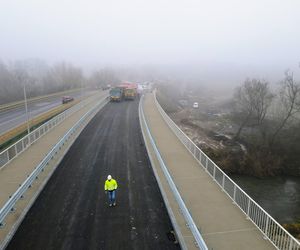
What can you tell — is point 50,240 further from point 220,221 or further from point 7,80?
point 7,80

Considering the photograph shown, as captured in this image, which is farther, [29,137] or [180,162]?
[29,137]

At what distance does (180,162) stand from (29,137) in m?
11.8

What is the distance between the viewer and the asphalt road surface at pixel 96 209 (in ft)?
39.1

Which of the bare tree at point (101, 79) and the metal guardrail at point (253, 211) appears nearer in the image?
the metal guardrail at point (253, 211)

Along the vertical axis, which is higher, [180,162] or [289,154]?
[180,162]

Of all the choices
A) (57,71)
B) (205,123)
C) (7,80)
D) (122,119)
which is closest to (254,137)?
(205,123)

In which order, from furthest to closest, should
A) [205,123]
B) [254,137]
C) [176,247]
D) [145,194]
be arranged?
[205,123]
[254,137]
[145,194]
[176,247]

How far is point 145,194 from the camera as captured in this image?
16.1 m

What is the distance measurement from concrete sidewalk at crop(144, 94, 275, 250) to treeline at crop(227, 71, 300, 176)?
15.6 meters

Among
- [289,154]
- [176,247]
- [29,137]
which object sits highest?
[29,137]

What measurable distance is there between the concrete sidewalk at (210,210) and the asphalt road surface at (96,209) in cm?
137

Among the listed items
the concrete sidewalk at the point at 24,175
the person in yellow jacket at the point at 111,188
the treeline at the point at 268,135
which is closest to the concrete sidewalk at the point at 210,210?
the person in yellow jacket at the point at 111,188

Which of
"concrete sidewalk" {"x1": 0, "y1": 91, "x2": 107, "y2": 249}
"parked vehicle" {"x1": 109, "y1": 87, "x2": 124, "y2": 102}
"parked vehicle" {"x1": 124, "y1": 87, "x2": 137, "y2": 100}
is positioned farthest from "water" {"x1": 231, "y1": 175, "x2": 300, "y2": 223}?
"parked vehicle" {"x1": 124, "y1": 87, "x2": 137, "y2": 100}

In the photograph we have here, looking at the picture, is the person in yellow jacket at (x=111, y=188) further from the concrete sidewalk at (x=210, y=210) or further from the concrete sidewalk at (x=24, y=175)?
the concrete sidewalk at (x=24, y=175)
